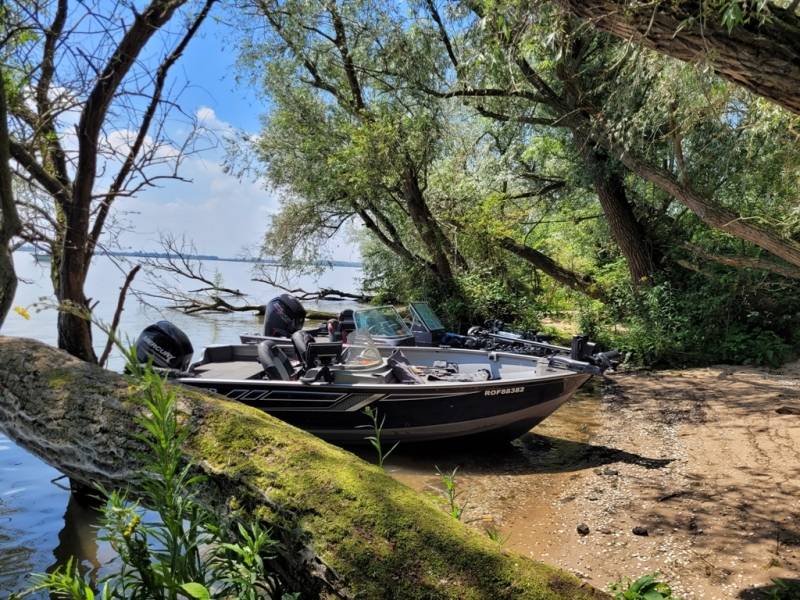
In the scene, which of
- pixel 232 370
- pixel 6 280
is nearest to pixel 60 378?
pixel 6 280

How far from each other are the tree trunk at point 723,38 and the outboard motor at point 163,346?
5388mm

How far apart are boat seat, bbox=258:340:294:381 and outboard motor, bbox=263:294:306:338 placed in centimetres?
182

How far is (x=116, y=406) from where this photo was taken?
2.53 meters

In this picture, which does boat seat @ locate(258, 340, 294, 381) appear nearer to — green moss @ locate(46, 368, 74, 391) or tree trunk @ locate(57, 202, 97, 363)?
tree trunk @ locate(57, 202, 97, 363)

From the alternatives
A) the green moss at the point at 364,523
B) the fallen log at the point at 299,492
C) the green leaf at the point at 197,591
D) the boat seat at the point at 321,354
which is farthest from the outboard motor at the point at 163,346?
the green leaf at the point at 197,591

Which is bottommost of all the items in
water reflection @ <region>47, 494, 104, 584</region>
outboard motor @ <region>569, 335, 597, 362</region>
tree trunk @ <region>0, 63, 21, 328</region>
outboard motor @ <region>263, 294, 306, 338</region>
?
water reflection @ <region>47, 494, 104, 584</region>

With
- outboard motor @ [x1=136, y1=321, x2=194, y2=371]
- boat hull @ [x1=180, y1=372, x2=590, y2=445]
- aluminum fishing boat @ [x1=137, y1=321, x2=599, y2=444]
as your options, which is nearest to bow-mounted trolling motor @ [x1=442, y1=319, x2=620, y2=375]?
aluminum fishing boat @ [x1=137, y1=321, x2=599, y2=444]

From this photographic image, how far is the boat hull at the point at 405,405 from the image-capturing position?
6.42 meters

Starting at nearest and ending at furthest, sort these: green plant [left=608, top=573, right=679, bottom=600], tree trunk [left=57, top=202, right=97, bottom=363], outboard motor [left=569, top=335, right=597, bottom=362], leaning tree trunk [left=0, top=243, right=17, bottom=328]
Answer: green plant [left=608, top=573, right=679, bottom=600]
leaning tree trunk [left=0, top=243, right=17, bottom=328]
tree trunk [left=57, top=202, right=97, bottom=363]
outboard motor [left=569, top=335, right=597, bottom=362]

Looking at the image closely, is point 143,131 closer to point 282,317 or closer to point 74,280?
point 74,280

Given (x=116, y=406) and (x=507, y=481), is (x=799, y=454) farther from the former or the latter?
(x=116, y=406)

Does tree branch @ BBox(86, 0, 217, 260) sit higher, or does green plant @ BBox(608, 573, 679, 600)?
tree branch @ BBox(86, 0, 217, 260)

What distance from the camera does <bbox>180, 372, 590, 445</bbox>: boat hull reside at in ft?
21.1

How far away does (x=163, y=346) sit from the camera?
642 cm
